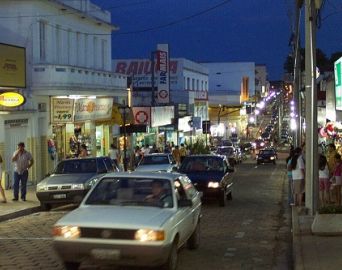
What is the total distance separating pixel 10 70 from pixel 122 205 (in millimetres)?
16323

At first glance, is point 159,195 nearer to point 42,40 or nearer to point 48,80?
point 48,80

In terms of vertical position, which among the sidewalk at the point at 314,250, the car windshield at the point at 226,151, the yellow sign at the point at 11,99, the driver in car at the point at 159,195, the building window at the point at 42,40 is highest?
the building window at the point at 42,40

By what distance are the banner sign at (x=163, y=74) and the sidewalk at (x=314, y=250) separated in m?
39.8

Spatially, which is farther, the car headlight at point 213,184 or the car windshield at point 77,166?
the car windshield at point 77,166

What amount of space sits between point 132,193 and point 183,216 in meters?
0.87

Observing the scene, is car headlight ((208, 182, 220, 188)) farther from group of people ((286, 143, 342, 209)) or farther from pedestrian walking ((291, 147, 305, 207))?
pedestrian walking ((291, 147, 305, 207))

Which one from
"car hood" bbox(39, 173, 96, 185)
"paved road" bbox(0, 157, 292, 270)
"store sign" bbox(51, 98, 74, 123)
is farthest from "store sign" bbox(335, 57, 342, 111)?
"store sign" bbox(51, 98, 74, 123)

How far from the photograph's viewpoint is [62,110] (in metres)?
A: 30.7

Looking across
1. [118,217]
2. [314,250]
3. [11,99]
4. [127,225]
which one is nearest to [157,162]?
[11,99]

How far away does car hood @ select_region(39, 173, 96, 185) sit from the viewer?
19.8 metres

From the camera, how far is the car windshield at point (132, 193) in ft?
34.4

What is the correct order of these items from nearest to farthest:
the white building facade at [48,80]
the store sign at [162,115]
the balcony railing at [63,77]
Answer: the white building facade at [48,80] < the balcony railing at [63,77] < the store sign at [162,115]

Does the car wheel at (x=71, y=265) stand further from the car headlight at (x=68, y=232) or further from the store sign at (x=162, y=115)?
the store sign at (x=162, y=115)

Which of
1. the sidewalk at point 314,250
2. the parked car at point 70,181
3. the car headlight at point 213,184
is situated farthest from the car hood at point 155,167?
the sidewalk at point 314,250
